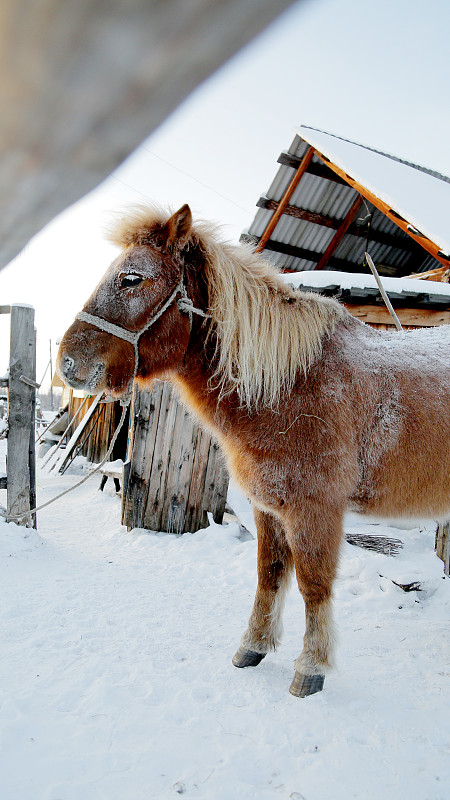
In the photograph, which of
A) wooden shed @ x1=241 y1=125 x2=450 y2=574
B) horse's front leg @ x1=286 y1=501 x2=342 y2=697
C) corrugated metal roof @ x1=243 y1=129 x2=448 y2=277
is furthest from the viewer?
corrugated metal roof @ x1=243 y1=129 x2=448 y2=277

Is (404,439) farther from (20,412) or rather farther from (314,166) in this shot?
(314,166)

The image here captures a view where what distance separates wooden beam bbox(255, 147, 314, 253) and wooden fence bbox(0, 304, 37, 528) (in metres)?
5.70

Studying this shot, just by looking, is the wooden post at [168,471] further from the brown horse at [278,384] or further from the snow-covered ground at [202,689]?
the brown horse at [278,384]

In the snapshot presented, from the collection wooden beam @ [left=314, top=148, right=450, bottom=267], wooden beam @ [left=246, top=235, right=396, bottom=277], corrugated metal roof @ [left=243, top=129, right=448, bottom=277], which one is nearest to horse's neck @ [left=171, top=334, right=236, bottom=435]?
wooden beam @ [left=314, top=148, right=450, bottom=267]

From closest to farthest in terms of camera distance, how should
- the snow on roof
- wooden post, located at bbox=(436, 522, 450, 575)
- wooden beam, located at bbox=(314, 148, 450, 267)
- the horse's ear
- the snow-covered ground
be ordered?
1. the snow-covered ground
2. the horse's ear
3. wooden post, located at bbox=(436, 522, 450, 575)
4. wooden beam, located at bbox=(314, 148, 450, 267)
5. the snow on roof

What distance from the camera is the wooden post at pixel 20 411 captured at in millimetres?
4629

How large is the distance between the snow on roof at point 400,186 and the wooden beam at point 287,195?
372 mm

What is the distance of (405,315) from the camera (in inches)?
242

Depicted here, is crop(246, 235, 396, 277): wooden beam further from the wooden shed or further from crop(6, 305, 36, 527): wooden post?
crop(6, 305, 36, 527): wooden post

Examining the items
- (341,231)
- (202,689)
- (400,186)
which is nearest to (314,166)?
(341,231)

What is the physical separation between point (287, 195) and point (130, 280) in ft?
24.4

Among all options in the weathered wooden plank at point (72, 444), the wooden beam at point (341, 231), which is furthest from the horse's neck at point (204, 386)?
the wooden beam at point (341, 231)

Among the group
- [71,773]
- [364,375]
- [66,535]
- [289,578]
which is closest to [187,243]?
[364,375]

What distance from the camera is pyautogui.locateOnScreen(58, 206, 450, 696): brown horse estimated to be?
94.8 inches
